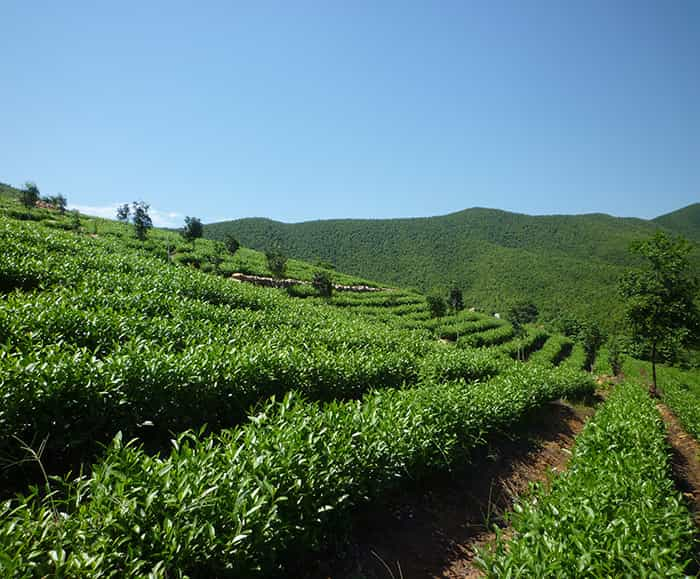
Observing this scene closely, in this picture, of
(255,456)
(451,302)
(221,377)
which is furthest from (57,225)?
(451,302)

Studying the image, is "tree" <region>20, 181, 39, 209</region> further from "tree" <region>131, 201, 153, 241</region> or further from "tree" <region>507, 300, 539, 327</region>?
"tree" <region>507, 300, 539, 327</region>

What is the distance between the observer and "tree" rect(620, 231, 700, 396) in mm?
19219

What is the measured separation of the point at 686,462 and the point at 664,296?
1271cm

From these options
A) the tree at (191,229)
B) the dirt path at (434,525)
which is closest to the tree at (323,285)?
the tree at (191,229)

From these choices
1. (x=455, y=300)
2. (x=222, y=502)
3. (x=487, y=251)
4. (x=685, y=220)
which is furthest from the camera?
(x=685, y=220)

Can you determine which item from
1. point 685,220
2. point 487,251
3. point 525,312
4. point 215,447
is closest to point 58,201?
point 215,447

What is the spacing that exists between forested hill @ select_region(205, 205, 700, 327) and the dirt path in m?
78.9

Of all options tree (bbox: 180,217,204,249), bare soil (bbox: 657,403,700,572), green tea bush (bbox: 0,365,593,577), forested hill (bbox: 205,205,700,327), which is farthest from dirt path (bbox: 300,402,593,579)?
forested hill (bbox: 205,205,700,327)

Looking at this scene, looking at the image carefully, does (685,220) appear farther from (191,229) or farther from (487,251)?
(191,229)

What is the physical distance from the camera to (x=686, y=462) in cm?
1067

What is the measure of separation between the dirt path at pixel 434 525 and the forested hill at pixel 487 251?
78892 mm

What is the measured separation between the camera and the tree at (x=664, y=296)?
757 inches

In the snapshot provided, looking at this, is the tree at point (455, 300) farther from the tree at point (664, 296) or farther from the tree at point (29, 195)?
the tree at point (29, 195)

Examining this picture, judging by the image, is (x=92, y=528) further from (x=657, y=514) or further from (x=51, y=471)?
(x=657, y=514)
